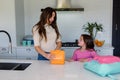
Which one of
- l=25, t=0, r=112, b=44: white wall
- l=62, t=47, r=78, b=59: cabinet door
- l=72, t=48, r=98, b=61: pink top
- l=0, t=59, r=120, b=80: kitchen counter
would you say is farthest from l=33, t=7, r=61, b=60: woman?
l=25, t=0, r=112, b=44: white wall

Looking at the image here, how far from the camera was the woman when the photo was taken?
2.60 m

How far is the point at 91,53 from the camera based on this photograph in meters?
2.60

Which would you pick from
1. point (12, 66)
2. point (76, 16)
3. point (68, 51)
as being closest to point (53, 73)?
point (12, 66)

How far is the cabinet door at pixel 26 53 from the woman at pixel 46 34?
4.18 ft

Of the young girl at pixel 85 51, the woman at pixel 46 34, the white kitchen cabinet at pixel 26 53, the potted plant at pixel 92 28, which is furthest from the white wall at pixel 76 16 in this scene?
the young girl at pixel 85 51

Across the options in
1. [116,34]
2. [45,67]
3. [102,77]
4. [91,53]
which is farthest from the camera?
[116,34]

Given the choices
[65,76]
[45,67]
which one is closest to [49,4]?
[45,67]

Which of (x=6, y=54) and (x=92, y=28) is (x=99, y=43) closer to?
(x=92, y=28)

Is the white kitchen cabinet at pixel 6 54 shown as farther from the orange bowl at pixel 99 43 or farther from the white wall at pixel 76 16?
the orange bowl at pixel 99 43

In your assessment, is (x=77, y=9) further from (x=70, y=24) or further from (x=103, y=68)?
(x=103, y=68)

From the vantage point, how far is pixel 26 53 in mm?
3990

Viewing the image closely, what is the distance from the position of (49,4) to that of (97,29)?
42.4 inches

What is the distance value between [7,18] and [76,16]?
1.35 meters

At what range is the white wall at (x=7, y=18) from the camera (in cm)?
388
